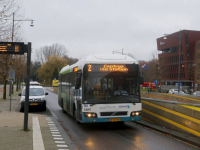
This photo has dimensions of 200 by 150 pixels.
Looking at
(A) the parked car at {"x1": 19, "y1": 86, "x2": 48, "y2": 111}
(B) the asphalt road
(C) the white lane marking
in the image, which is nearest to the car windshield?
(A) the parked car at {"x1": 19, "y1": 86, "x2": 48, "y2": 111}

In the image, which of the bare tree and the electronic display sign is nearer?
the electronic display sign

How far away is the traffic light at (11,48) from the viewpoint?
30.7 feet

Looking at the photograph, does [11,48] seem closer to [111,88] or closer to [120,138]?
[111,88]

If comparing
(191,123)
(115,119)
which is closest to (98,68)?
(115,119)

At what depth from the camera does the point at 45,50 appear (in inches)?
4195

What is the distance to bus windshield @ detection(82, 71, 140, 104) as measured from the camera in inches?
407

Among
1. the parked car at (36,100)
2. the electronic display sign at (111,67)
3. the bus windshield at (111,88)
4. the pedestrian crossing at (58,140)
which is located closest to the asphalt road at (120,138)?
the pedestrian crossing at (58,140)

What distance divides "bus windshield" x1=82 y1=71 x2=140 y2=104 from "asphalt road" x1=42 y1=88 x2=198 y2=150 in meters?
1.20

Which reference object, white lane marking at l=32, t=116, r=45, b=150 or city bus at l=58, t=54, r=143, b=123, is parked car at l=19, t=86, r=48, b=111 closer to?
city bus at l=58, t=54, r=143, b=123

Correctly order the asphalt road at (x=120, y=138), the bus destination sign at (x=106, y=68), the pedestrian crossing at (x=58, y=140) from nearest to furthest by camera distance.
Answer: the pedestrian crossing at (x=58, y=140) → the asphalt road at (x=120, y=138) → the bus destination sign at (x=106, y=68)

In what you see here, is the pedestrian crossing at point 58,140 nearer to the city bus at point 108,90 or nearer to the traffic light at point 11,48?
the city bus at point 108,90

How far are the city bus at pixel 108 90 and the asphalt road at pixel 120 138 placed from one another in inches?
21.0

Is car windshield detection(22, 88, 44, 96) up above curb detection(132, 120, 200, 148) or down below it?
above

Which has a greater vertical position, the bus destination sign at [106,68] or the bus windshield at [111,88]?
the bus destination sign at [106,68]
